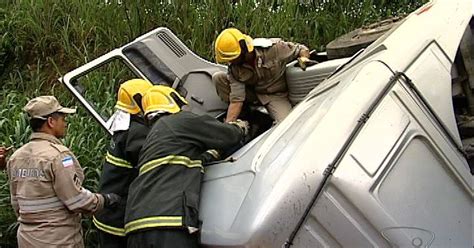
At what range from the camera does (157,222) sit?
2.93 m

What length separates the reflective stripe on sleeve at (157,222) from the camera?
2.89 meters

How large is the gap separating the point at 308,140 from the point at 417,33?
771 millimetres

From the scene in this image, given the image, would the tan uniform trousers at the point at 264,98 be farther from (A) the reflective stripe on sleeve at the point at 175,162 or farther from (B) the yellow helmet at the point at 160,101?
(A) the reflective stripe on sleeve at the point at 175,162

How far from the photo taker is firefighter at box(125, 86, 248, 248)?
2.89 m

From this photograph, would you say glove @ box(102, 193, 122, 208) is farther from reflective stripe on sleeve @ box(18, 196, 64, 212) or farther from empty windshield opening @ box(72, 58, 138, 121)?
empty windshield opening @ box(72, 58, 138, 121)

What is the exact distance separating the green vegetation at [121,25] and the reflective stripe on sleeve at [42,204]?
2855 millimetres

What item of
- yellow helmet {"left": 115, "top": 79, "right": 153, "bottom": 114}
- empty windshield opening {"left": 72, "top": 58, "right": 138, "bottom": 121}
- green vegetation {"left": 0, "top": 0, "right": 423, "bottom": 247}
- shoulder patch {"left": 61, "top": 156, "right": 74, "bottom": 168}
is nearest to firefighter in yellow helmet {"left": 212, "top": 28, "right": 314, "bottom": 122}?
yellow helmet {"left": 115, "top": 79, "right": 153, "bottom": 114}

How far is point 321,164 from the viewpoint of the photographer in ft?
8.10

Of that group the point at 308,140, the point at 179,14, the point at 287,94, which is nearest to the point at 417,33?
the point at 308,140

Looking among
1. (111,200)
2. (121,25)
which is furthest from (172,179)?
(121,25)

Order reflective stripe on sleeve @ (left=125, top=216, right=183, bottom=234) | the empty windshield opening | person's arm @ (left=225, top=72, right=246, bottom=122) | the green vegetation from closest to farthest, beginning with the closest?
reflective stripe on sleeve @ (left=125, top=216, right=183, bottom=234) < person's arm @ (left=225, top=72, right=246, bottom=122) < the empty windshield opening < the green vegetation

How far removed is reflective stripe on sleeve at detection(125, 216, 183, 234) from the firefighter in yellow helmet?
1.57 m

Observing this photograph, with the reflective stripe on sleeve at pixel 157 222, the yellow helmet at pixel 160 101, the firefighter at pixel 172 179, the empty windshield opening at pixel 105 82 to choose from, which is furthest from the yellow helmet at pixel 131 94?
the empty windshield opening at pixel 105 82

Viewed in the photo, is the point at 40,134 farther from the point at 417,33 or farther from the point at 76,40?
the point at 76,40
